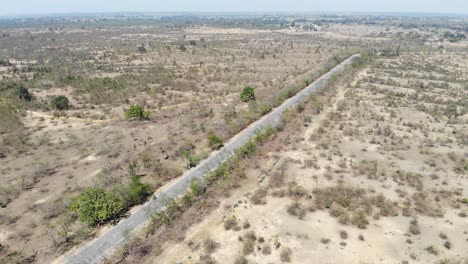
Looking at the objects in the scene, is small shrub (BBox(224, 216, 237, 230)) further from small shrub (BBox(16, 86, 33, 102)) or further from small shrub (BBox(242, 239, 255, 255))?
small shrub (BBox(16, 86, 33, 102))

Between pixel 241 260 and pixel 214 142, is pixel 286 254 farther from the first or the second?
pixel 214 142

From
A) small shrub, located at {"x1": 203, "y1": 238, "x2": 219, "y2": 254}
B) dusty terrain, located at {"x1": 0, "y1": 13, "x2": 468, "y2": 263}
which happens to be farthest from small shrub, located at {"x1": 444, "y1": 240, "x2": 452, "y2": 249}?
small shrub, located at {"x1": 203, "y1": 238, "x2": 219, "y2": 254}

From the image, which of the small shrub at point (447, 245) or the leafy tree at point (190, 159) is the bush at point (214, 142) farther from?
the small shrub at point (447, 245)

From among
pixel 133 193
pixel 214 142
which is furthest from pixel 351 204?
pixel 133 193

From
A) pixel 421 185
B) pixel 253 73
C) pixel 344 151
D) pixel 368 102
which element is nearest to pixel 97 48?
pixel 253 73

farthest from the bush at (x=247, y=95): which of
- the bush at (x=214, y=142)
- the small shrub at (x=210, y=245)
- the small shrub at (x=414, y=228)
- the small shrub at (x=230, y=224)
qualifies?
the small shrub at (x=210, y=245)

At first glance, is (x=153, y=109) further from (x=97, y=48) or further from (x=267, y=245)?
(x=97, y=48)
